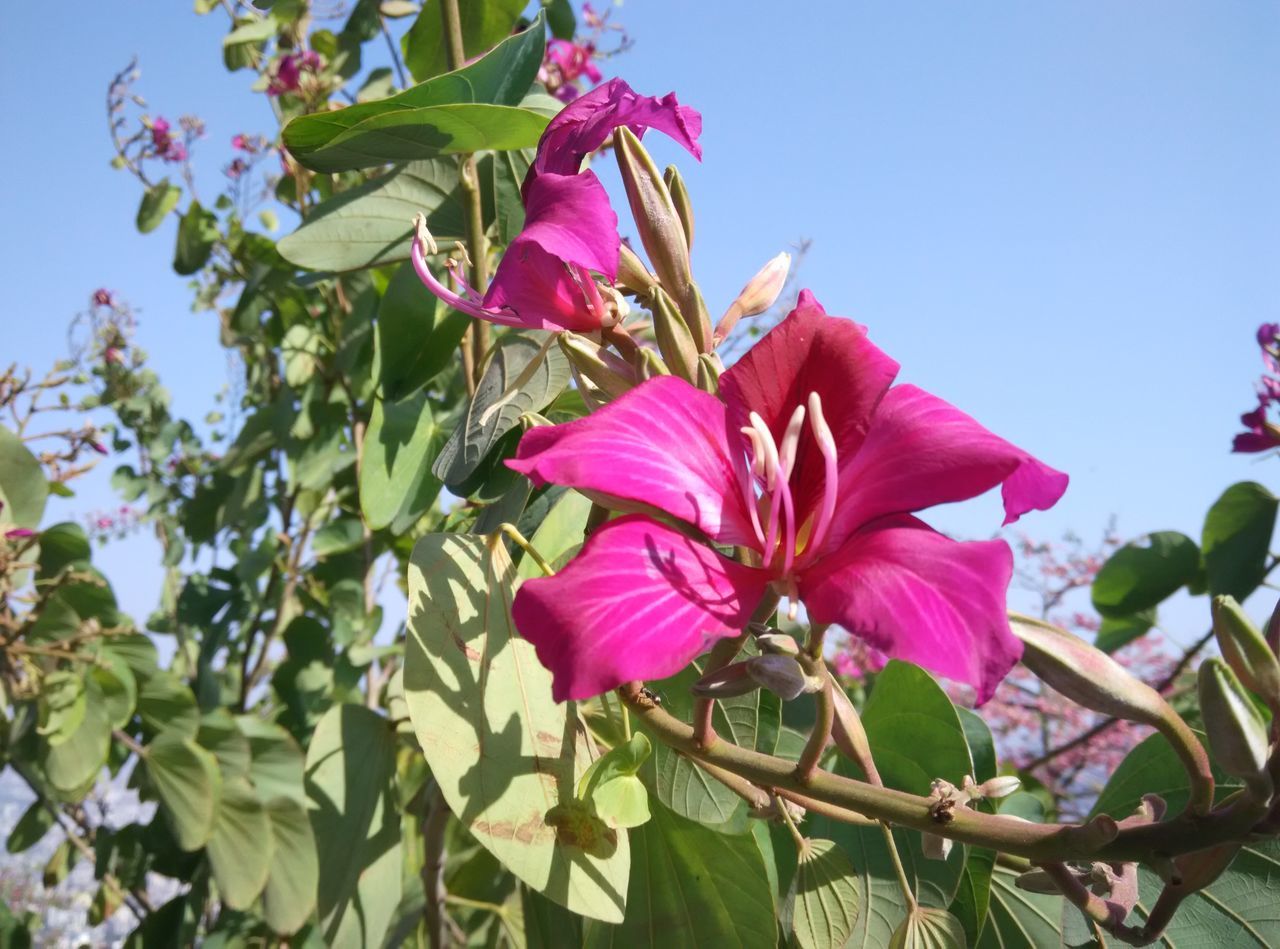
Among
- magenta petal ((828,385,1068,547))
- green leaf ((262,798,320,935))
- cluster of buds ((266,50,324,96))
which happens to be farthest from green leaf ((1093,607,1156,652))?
cluster of buds ((266,50,324,96))

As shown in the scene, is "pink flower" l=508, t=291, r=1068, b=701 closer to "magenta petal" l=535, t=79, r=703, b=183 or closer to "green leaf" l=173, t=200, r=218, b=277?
"magenta petal" l=535, t=79, r=703, b=183

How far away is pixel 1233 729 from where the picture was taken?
0.46 metres

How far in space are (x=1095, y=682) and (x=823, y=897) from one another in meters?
0.30

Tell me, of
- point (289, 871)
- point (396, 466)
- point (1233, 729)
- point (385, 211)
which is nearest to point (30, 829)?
point (289, 871)

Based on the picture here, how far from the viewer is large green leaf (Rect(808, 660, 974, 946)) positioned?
733 millimetres

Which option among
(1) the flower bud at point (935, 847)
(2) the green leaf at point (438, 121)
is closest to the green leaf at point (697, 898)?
(1) the flower bud at point (935, 847)

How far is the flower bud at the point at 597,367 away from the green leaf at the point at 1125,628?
1903mm

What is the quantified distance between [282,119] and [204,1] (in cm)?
31

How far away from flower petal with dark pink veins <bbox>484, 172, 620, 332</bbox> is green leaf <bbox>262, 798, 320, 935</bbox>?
118 cm

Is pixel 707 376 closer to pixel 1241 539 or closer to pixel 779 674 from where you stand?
pixel 779 674

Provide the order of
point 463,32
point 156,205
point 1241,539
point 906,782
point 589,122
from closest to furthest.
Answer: point 589,122, point 906,782, point 463,32, point 1241,539, point 156,205

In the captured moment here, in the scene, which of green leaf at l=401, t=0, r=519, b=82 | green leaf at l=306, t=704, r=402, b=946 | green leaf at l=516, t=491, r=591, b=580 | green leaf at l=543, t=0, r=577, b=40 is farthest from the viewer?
green leaf at l=543, t=0, r=577, b=40

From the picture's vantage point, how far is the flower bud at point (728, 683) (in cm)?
51

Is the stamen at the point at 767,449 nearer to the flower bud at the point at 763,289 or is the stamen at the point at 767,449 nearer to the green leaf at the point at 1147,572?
the flower bud at the point at 763,289
